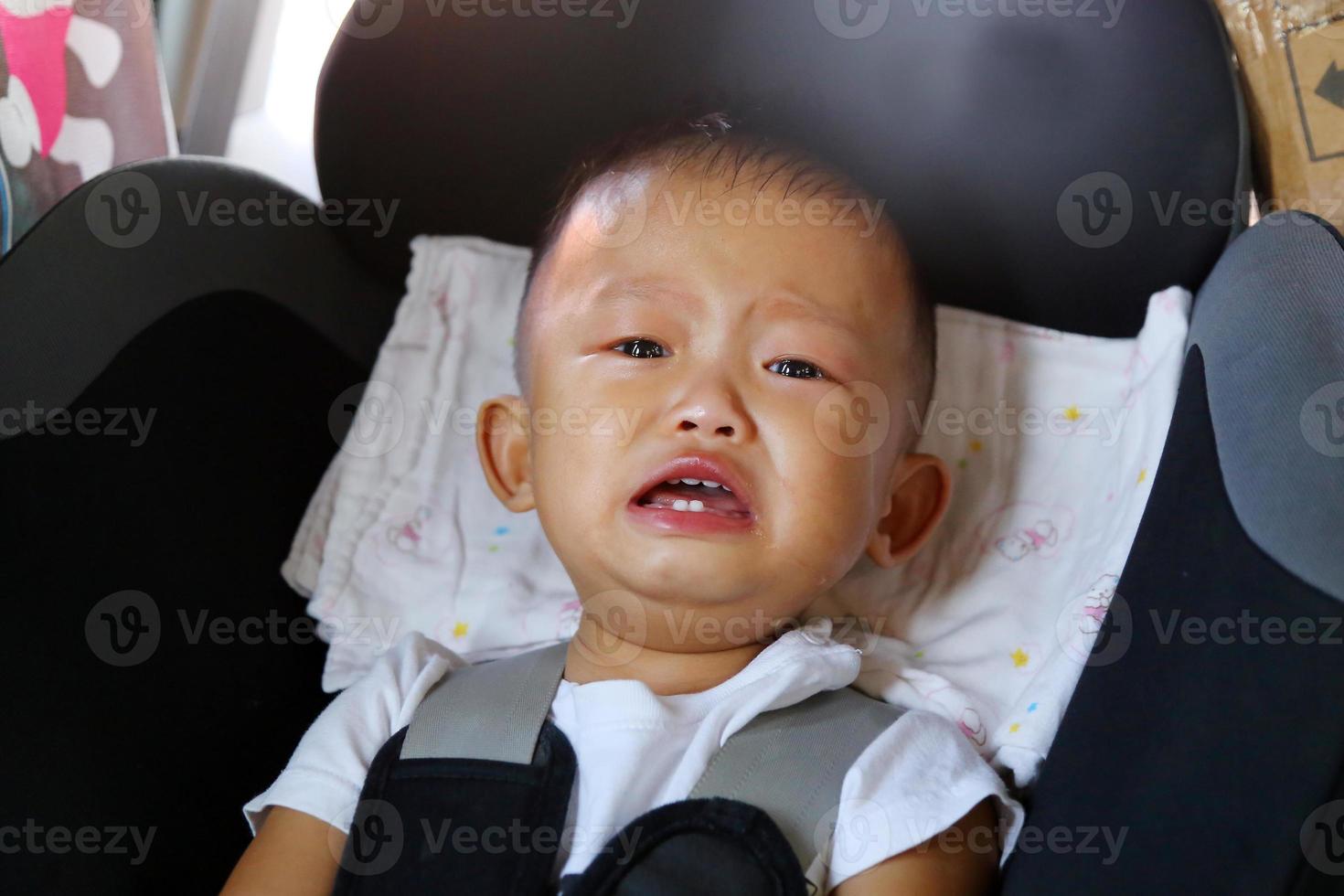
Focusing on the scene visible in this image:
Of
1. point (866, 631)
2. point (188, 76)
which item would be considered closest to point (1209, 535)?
point (866, 631)

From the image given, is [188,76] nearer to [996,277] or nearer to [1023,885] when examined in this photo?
[996,277]

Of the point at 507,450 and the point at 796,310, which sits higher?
the point at 796,310

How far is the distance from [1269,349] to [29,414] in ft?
3.47

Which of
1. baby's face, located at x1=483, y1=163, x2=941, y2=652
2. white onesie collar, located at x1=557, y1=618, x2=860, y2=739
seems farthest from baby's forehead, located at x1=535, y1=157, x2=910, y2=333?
white onesie collar, located at x1=557, y1=618, x2=860, y2=739

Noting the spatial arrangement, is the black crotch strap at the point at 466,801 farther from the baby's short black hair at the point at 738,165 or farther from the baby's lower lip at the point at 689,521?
the baby's short black hair at the point at 738,165

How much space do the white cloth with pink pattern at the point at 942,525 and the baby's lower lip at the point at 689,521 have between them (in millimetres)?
259

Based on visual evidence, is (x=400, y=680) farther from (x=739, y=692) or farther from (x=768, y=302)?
(x=768, y=302)

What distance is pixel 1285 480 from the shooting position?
857mm

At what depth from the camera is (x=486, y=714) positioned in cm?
106

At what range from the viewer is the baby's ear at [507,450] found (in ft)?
3.98

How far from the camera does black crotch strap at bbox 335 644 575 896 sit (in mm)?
952

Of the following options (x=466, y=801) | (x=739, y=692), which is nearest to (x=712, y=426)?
(x=739, y=692)

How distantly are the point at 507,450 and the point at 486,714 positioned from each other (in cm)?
29

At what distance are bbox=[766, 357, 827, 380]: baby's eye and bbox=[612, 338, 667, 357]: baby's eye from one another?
10 centimetres
